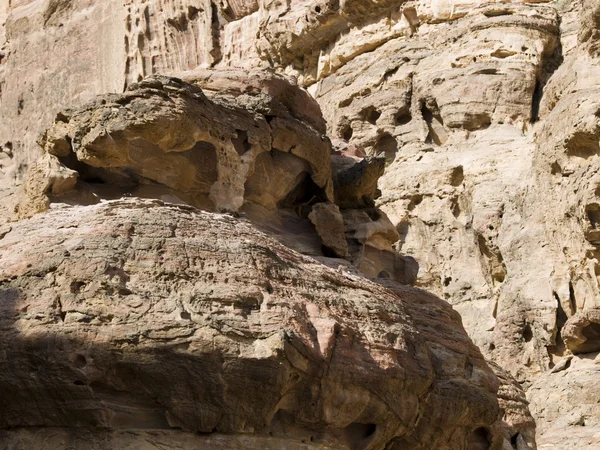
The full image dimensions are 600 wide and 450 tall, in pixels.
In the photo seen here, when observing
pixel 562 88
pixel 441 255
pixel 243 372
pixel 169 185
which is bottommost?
pixel 243 372

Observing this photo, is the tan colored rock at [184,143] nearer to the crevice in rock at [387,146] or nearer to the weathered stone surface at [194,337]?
the weathered stone surface at [194,337]

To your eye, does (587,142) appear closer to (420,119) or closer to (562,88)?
(562,88)

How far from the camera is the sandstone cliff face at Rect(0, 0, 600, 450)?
14562 mm

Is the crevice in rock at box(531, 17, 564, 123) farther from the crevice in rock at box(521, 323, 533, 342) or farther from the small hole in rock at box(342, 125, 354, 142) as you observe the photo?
the crevice in rock at box(521, 323, 533, 342)

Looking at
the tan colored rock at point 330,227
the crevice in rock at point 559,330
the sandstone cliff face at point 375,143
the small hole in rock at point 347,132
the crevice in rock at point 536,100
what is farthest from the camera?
the small hole in rock at point 347,132

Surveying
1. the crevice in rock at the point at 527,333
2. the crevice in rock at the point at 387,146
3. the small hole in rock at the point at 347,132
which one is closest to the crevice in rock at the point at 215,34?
the small hole in rock at the point at 347,132

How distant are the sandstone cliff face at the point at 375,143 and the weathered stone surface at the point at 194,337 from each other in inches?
7.9

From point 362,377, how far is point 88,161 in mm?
4296

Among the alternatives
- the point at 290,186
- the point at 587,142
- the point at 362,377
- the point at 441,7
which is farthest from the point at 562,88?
the point at 362,377

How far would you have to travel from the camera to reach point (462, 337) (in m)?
14.4

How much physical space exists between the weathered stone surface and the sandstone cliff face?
0.66 feet

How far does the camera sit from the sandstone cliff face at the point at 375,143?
14562 mm

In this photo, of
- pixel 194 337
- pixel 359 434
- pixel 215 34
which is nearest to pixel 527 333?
pixel 359 434

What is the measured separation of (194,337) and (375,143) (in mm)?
17739
